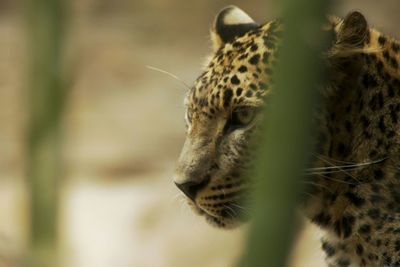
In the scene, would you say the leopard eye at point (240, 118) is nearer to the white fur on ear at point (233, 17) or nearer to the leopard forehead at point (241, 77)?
the leopard forehead at point (241, 77)

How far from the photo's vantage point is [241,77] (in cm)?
577

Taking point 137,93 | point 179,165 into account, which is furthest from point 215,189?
point 137,93

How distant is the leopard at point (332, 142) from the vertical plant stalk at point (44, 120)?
7.15 ft

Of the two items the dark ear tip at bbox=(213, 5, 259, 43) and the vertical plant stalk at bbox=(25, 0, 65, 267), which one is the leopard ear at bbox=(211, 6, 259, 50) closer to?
the dark ear tip at bbox=(213, 5, 259, 43)

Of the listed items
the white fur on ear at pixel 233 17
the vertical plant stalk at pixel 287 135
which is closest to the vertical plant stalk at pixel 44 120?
the vertical plant stalk at pixel 287 135

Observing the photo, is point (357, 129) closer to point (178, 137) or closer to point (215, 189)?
point (215, 189)

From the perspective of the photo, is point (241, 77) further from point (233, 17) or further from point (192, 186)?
point (233, 17)

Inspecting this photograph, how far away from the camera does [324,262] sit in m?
6.06

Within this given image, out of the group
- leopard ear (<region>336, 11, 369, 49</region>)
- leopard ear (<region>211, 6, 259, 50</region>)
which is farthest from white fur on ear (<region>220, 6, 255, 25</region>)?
leopard ear (<region>336, 11, 369, 49</region>)

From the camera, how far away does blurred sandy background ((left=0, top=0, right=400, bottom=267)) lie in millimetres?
11742

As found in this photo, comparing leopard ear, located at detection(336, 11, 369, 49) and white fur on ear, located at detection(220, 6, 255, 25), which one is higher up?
white fur on ear, located at detection(220, 6, 255, 25)

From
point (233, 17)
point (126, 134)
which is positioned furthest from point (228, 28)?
point (126, 134)

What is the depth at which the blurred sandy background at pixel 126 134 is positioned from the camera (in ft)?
38.5

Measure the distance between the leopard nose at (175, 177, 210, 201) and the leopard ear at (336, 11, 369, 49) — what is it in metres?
1.07
